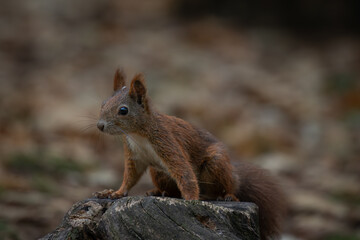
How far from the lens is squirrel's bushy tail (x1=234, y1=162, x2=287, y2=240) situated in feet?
13.4

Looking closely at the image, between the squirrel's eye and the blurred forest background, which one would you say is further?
the blurred forest background

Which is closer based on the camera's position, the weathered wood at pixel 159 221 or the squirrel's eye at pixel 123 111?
the weathered wood at pixel 159 221

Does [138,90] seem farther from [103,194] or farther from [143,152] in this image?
[103,194]

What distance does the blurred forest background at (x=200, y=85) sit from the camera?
302 inches

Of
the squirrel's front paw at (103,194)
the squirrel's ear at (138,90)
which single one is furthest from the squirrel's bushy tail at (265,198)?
the squirrel's front paw at (103,194)

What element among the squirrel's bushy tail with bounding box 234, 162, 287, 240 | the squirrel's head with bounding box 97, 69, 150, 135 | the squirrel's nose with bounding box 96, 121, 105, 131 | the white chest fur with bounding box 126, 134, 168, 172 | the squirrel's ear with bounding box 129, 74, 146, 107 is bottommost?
the squirrel's bushy tail with bounding box 234, 162, 287, 240

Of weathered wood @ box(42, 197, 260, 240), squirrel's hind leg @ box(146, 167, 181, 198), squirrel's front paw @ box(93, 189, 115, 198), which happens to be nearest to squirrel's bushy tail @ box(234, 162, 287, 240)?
squirrel's hind leg @ box(146, 167, 181, 198)

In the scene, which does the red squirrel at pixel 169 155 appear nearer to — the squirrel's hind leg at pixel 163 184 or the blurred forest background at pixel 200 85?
the squirrel's hind leg at pixel 163 184

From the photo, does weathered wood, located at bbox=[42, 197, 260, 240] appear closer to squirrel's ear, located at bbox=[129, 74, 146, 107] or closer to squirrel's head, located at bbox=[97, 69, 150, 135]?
squirrel's head, located at bbox=[97, 69, 150, 135]

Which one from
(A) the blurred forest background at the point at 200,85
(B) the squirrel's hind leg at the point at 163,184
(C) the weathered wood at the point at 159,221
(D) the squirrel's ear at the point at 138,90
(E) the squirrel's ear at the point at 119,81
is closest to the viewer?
(C) the weathered wood at the point at 159,221

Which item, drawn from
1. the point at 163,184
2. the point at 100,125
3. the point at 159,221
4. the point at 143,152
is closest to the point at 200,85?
the point at 163,184

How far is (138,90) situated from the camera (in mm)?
3824

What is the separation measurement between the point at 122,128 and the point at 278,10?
9.00 m

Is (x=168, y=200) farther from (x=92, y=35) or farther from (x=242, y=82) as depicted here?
(x=92, y=35)
